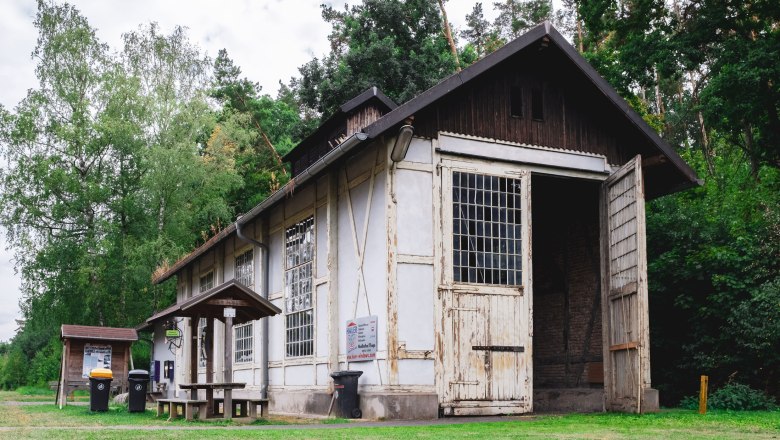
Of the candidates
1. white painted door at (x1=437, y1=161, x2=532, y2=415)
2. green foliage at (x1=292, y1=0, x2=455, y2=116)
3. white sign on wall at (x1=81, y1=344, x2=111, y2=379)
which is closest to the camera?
white painted door at (x1=437, y1=161, x2=532, y2=415)

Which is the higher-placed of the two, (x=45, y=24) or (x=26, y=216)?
(x=45, y=24)

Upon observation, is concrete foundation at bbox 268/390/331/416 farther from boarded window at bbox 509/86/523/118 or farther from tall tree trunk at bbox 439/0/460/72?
tall tree trunk at bbox 439/0/460/72

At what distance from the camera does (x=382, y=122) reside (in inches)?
559

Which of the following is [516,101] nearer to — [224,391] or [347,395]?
[347,395]

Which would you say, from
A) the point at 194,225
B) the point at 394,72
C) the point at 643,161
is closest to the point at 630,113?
the point at 643,161

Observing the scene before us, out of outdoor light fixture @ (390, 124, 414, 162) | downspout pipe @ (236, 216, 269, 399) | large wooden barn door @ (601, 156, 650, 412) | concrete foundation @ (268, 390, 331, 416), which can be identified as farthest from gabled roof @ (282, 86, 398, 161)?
concrete foundation @ (268, 390, 331, 416)

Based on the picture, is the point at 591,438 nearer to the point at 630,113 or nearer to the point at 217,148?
the point at 630,113

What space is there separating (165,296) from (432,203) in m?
26.2

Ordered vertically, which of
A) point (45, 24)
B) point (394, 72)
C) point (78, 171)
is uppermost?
point (45, 24)

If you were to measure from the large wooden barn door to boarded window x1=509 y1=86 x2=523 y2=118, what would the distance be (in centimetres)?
225

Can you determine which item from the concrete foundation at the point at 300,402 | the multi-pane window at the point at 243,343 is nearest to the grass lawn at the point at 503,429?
the concrete foundation at the point at 300,402

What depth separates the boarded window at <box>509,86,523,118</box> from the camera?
53.6 feet

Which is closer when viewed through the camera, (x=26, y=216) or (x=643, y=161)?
(x=643, y=161)

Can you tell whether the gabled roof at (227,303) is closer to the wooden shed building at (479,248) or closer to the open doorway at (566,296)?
the wooden shed building at (479,248)
